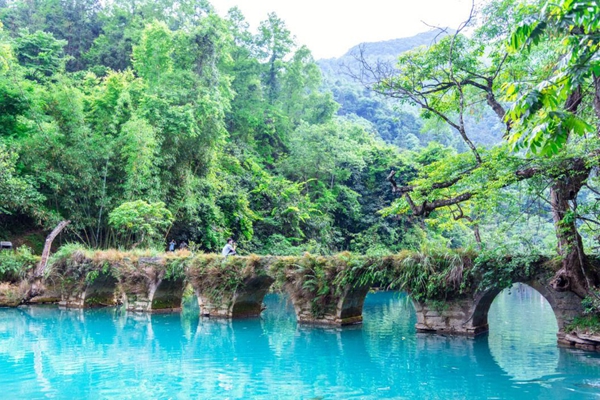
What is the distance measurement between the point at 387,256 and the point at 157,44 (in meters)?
16.1

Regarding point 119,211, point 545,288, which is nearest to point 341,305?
point 545,288

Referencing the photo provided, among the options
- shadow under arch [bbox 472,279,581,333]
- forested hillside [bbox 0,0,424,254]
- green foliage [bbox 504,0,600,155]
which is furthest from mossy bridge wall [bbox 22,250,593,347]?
green foliage [bbox 504,0,600,155]

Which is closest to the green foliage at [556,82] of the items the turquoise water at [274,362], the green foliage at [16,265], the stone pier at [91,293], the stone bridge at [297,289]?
the turquoise water at [274,362]

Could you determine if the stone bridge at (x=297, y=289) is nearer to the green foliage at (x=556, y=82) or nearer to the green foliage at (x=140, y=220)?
the green foliage at (x=140, y=220)

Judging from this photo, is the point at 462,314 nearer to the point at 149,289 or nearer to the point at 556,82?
the point at 149,289

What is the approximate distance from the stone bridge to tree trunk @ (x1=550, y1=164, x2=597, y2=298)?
499mm

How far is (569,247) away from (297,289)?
725cm

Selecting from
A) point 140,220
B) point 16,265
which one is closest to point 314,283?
point 140,220

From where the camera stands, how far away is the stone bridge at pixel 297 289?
13.0 meters

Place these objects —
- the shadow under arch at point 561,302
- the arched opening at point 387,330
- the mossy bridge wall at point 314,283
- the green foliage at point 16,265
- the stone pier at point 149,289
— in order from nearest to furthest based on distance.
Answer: the shadow under arch at point 561,302 < the arched opening at point 387,330 < the mossy bridge wall at point 314,283 < the stone pier at point 149,289 < the green foliage at point 16,265

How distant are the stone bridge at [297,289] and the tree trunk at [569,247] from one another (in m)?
0.50

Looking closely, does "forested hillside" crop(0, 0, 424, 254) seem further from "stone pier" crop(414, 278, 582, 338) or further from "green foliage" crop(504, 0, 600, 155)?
"green foliage" crop(504, 0, 600, 155)

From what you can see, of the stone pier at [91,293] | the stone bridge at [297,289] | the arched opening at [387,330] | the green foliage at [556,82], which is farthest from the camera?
the stone pier at [91,293]

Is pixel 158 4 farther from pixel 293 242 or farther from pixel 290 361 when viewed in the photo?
pixel 290 361
